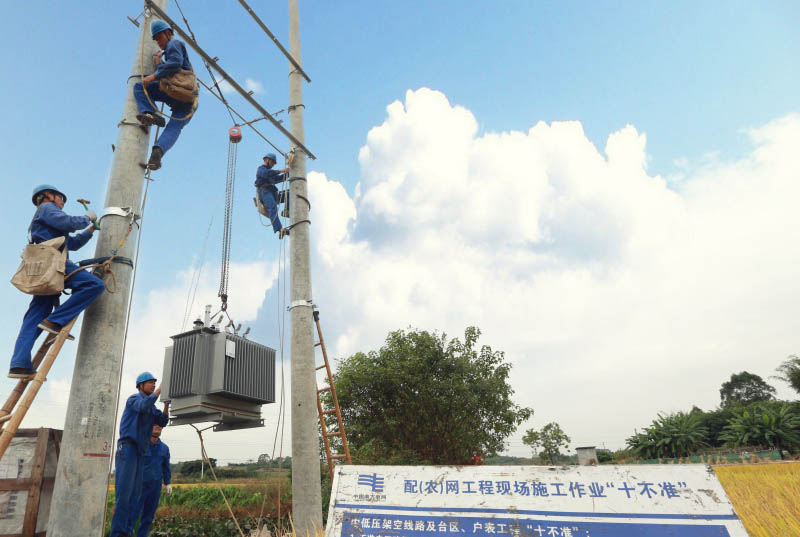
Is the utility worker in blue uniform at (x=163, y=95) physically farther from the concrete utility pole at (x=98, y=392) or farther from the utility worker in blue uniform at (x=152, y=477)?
the utility worker in blue uniform at (x=152, y=477)

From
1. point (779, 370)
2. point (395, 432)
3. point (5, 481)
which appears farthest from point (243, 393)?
point (779, 370)

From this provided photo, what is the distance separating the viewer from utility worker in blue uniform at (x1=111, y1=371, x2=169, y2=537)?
5066mm

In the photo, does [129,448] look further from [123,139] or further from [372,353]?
[372,353]

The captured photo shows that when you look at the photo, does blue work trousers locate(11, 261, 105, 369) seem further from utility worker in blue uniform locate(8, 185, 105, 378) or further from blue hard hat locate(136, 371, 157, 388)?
blue hard hat locate(136, 371, 157, 388)

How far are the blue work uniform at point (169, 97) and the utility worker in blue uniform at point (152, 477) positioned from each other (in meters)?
4.14

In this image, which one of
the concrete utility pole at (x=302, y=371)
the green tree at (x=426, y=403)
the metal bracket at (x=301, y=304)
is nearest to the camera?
the concrete utility pole at (x=302, y=371)

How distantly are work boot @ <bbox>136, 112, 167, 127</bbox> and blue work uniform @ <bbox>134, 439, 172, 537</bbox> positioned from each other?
462 centimetres

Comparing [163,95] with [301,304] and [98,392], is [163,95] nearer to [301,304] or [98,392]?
[98,392]

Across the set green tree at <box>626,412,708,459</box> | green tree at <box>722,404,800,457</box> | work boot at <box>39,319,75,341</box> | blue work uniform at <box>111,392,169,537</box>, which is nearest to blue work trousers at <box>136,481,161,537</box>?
blue work uniform at <box>111,392,169,537</box>

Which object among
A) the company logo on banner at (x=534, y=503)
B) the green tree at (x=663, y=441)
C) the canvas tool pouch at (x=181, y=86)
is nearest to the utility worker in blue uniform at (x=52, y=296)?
the canvas tool pouch at (x=181, y=86)

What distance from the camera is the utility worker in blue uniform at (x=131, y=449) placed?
507 centimetres

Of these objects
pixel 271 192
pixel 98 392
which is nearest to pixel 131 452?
pixel 98 392

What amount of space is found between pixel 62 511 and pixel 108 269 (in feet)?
5.86

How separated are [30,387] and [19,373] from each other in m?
0.19
